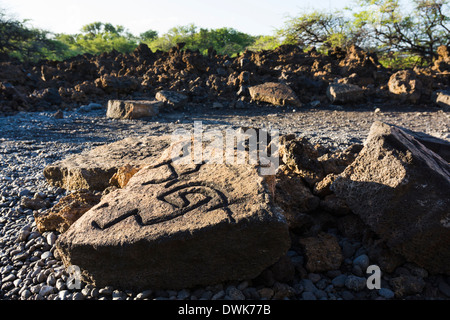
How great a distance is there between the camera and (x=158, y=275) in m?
1.77

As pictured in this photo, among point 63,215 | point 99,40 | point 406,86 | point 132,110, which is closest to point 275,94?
point 406,86

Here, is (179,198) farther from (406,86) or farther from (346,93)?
(406,86)

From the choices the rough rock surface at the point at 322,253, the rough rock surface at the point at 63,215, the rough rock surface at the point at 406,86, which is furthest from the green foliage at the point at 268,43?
the rough rock surface at the point at 322,253

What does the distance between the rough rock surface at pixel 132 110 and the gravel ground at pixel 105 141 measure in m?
0.22

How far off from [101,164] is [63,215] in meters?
0.83

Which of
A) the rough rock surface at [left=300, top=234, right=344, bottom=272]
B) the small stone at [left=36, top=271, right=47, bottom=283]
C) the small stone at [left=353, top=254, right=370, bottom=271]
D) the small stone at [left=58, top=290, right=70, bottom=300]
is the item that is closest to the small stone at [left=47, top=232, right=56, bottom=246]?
the small stone at [left=36, top=271, right=47, bottom=283]

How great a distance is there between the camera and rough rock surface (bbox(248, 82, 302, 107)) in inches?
300

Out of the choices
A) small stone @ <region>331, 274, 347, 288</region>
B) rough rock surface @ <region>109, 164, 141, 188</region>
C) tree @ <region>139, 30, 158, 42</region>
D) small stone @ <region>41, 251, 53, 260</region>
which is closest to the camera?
small stone @ <region>331, 274, 347, 288</region>

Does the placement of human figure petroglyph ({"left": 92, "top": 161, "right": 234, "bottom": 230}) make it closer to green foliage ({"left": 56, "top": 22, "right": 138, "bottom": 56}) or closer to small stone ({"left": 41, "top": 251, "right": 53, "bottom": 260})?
small stone ({"left": 41, "top": 251, "right": 53, "bottom": 260})

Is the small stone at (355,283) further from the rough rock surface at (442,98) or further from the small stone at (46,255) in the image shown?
the rough rock surface at (442,98)

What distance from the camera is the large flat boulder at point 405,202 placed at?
5.84ft

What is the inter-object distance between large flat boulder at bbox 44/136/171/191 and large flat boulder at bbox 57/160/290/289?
1.02m

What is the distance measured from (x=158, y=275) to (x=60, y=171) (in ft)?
6.70

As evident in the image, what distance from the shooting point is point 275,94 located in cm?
771
